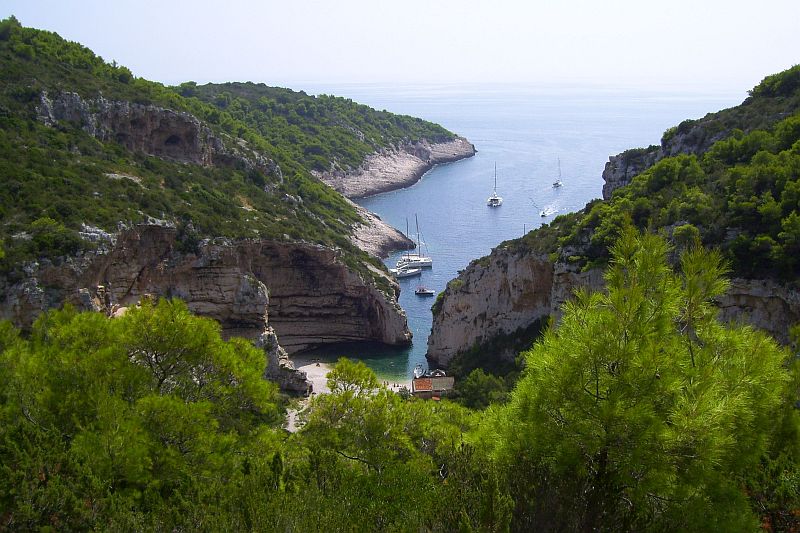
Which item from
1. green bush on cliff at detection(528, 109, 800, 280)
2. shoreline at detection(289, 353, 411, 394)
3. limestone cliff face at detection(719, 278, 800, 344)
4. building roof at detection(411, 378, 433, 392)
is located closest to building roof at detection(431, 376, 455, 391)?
building roof at detection(411, 378, 433, 392)

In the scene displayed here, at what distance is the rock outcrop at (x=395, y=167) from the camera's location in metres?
107

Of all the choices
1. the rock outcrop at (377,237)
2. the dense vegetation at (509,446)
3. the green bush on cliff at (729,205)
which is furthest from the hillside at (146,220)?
the dense vegetation at (509,446)

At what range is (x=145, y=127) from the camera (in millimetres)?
47656

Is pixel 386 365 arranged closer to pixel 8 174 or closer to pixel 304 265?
pixel 304 265

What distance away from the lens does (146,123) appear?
4759 cm

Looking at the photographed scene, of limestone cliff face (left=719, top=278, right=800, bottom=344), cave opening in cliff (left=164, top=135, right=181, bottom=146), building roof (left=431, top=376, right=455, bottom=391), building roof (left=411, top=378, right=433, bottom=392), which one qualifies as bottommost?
building roof (left=431, top=376, right=455, bottom=391)

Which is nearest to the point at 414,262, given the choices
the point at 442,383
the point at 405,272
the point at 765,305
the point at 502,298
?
the point at 405,272

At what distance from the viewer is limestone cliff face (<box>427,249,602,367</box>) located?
36.6 metres

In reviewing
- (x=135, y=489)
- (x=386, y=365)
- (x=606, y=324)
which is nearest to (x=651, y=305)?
(x=606, y=324)

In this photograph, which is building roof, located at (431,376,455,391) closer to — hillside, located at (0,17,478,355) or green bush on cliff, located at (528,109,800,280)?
green bush on cliff, located at (528,109,800,280)

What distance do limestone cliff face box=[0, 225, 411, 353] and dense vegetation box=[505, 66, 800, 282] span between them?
16.5 meters

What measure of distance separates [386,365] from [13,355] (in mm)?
34489

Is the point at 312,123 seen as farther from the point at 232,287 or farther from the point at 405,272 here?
the point at 232,287

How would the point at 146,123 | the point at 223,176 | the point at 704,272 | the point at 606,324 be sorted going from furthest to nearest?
the point at 223,176 → the point at 146,123 → the point at 704,272 → the point at 606,324
